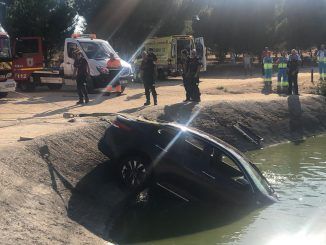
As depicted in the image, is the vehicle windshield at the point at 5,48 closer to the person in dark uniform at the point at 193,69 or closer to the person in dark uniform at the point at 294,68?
the person in dark uniform at the point at 193,69

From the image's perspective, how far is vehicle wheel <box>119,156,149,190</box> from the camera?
900 centimetres

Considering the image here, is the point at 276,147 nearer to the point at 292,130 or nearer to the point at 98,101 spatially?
the point at 292,130

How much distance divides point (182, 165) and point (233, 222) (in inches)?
48.9

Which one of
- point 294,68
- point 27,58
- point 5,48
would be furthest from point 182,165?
point 27,58

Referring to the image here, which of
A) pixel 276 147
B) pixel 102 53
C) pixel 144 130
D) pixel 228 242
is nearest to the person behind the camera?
pixel 228 242

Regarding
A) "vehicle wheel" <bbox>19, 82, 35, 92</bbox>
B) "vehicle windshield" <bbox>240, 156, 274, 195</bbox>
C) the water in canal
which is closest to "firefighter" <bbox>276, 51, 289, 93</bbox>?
"vehicle wheel" <bbox>19, 82, 35, 92</bbox>

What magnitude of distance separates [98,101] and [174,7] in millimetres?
22148

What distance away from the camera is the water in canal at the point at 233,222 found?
7.66 meters

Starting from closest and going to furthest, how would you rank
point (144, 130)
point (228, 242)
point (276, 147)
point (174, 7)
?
point (228, 242) < point (144, 130) < point (276, 147) < point (174, 7)

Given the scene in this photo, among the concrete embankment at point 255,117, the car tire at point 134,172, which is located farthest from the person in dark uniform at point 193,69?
the car tire at point 134,172

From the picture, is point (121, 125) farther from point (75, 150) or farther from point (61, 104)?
point (61, 104)

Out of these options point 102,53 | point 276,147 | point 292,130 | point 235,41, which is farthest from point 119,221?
point 235,41

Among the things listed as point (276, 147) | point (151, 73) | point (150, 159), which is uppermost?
point (151, 73)

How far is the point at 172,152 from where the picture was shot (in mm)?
8938
